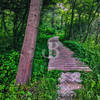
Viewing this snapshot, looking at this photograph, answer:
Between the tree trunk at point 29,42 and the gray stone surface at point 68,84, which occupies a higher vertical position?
the tree trunk at point 29,42

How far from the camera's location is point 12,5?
16.2 feet

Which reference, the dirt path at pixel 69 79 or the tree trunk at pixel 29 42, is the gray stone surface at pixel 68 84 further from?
the tree trunk at pixel 29 42

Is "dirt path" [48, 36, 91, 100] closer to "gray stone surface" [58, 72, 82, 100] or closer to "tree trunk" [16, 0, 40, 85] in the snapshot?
"gray stone surface" [58, 72, 82, 100]

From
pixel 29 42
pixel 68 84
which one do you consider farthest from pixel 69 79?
pixel 29 42

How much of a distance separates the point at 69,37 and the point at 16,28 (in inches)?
271

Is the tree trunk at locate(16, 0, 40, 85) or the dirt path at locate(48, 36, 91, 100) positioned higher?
the tree trunk at locate(16, 0, 40, 85)

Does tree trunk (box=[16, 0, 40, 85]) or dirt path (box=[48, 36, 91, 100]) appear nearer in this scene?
tree trunk (box=[16, 0, 40, 85])

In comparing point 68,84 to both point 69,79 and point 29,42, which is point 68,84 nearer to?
point 69,79

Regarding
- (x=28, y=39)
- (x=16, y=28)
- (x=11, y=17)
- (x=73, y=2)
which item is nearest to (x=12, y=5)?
(x=11, y=17)

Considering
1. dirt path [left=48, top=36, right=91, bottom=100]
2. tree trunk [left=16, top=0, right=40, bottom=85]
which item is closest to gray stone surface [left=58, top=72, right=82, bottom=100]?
dirt path [left=48, top=36, right=91, bottom=100]

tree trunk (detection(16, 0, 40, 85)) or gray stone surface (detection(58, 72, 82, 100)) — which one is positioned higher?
tree trunk (detection(16, 0, 40, 85))

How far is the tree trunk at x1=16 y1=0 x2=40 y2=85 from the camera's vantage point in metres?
3.44

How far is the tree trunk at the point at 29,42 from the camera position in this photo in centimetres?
344

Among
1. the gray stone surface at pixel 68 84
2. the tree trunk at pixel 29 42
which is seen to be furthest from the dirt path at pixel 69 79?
the tree trunk at pixel 29 42
